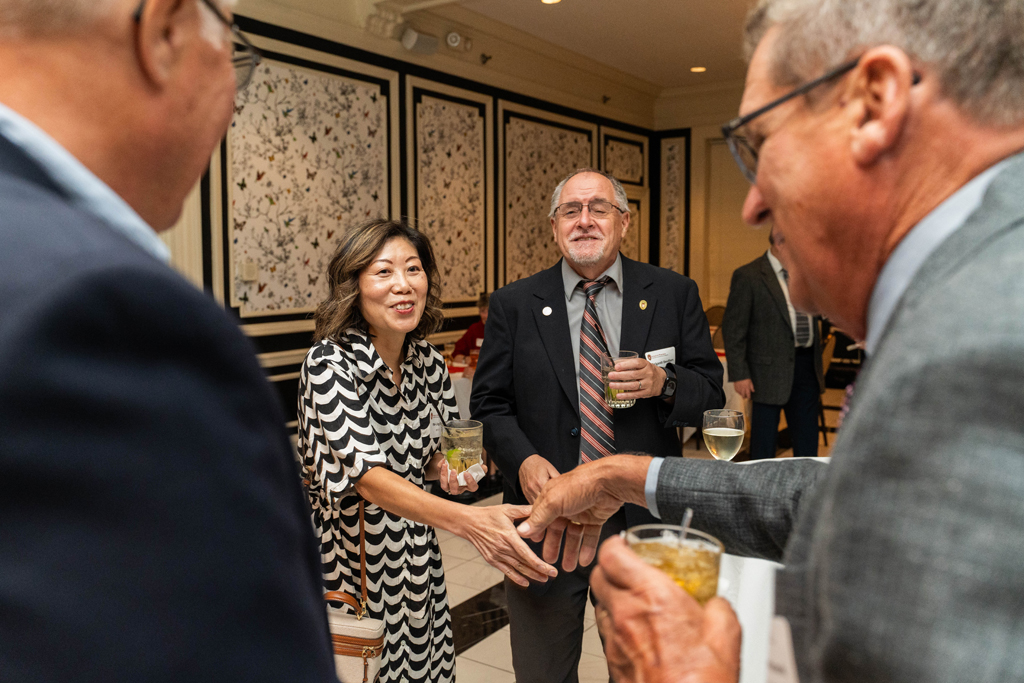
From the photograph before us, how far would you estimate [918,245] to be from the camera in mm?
764

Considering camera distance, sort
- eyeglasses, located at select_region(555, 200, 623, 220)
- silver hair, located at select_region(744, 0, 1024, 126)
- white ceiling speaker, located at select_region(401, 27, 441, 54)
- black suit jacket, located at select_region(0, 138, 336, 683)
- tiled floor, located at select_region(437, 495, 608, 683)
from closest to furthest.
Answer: black suit jacket, located at select_region(0, 138, 336, 683), silver hair, located at select_region(744, 0, 1024, 126), eyeglasses, located at select_region(555, 200, 623, 220), tiled floor, located at select_region(437, 495, 608, 683), white ceiling speaker, located at select_region(401, 27, 441, 54)

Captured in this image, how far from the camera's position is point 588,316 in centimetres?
251

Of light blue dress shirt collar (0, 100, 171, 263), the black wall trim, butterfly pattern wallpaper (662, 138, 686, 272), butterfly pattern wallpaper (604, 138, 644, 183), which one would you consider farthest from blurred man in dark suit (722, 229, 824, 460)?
butterfly pattern wallpaper (662, 138, 686, 272)

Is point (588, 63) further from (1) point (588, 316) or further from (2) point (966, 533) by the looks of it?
(2) point (966, 533)

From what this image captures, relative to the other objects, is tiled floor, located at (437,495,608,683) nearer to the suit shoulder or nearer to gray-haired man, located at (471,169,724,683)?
gray-haired man, located at (471,169,724,683)

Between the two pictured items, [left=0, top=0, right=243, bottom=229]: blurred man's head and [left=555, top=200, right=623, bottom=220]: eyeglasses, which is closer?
[left=0, top=0, right=243, bottom=229]: blurred man's head

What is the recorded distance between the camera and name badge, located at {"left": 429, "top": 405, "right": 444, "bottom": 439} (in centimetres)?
224

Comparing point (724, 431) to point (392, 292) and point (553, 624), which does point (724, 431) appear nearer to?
point (553, 624)

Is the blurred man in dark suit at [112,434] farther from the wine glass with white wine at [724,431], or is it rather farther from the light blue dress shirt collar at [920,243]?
the wine glass with white wine at [724,431]

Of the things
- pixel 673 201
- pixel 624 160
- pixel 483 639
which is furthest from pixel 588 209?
pixel 673 201

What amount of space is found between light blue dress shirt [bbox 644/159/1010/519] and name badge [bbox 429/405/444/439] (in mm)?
1556

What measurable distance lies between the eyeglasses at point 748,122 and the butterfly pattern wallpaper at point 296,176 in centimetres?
465

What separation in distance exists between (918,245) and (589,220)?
1.85m

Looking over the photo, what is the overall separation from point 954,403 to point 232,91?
73 centimetres
